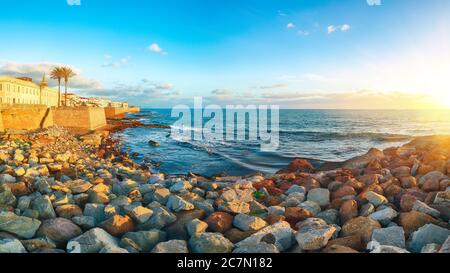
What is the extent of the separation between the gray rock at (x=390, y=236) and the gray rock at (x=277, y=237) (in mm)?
1180

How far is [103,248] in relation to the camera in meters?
3.97

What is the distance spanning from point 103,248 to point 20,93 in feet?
169

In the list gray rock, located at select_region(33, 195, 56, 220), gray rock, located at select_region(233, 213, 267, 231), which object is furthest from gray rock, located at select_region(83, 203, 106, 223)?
gray rock, located at select_region(233, 213, 267, 231)

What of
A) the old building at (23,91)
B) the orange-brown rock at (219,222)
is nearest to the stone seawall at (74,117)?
the old building at (23,91)

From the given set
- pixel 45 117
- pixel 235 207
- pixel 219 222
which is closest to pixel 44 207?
pixel 219 222

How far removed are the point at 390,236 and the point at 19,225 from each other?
212 inches

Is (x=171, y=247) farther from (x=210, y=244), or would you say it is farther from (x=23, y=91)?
(x=23, y=91)

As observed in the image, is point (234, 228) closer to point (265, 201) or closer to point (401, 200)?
point (265, 201)

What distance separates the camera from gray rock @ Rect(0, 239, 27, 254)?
3.75 m

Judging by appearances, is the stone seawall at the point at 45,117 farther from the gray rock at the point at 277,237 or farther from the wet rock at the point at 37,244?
the gray rock at the point at 277,237

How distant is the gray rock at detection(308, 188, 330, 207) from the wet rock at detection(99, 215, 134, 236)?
13.1 ft

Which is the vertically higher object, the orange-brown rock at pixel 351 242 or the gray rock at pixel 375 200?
the gray rock at pixel 375 200

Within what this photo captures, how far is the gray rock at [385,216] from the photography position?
201 inches
